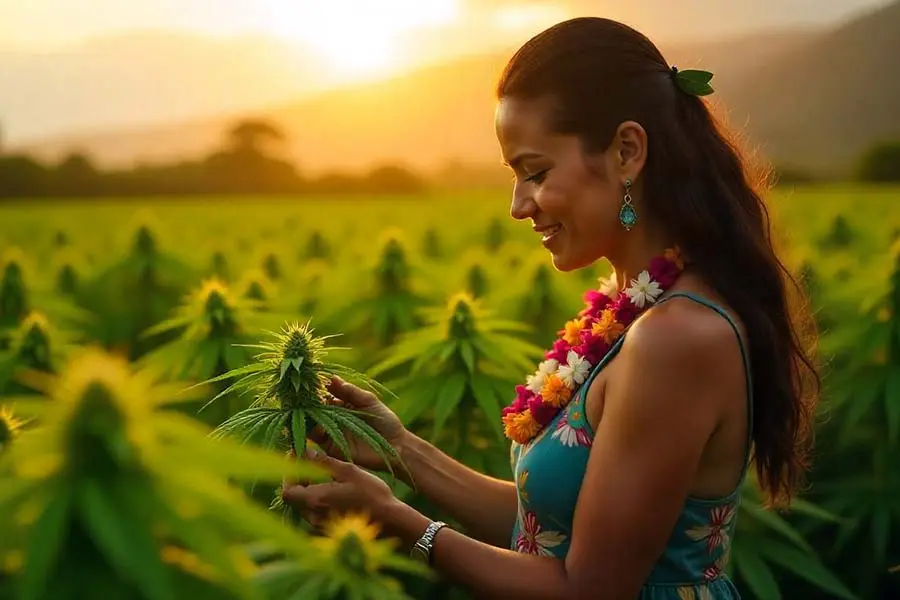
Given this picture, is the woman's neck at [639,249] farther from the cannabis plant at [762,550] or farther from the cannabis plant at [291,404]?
the cannabis plant at [762,550]

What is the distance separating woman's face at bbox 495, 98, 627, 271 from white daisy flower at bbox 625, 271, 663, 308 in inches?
4.3

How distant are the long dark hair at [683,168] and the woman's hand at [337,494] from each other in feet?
3.02

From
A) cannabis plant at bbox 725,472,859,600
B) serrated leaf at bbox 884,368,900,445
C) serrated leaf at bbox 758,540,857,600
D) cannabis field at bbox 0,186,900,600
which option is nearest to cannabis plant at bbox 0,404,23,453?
cannabis field at bbox 0,186,900,600

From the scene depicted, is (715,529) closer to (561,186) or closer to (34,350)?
(561,186)

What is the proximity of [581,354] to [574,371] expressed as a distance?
0.06 meters


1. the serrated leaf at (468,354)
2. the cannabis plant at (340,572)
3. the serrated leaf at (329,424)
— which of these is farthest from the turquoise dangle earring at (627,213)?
the cannabis plant at (340,572)

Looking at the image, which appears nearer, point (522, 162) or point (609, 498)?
point (609, 498)

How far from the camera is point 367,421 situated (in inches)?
102

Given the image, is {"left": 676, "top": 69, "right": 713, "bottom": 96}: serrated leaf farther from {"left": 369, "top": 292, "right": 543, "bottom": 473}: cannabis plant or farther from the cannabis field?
{"left": 369, "top": 292, "right": 543, "bottom": 473}: cannabis plant

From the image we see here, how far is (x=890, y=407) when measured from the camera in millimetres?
4090

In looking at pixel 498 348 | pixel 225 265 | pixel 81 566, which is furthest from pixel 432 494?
pixel 225 265

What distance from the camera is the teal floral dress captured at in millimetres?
2443

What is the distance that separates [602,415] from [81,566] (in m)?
1.40

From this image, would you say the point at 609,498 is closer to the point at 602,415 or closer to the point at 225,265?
the point at 602,415
